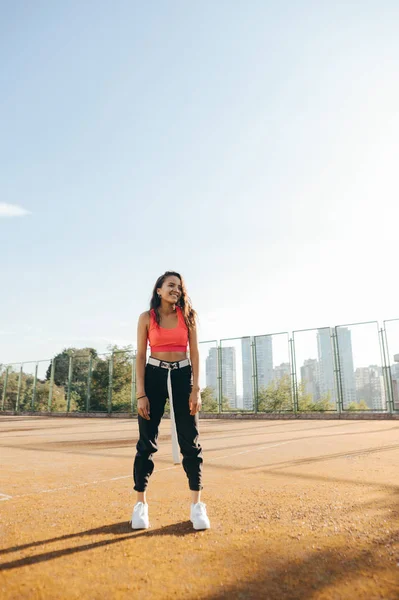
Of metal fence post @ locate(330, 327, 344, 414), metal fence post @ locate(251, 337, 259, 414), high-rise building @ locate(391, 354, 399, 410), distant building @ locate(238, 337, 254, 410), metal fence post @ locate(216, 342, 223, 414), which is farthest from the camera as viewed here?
metal fence post @ locate(216, 342, 223, 414)

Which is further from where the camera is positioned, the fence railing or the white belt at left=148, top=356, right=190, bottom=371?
the fence railing

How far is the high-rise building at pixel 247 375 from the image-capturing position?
59.4ft

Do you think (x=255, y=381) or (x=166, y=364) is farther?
(x=255, y=381)

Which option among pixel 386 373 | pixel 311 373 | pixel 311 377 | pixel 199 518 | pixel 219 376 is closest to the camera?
pixel 199 518

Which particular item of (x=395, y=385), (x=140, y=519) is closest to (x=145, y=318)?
(x=140, y=519)

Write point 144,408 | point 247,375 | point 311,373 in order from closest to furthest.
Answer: point 144,408 < point 311,373 < point 247,375

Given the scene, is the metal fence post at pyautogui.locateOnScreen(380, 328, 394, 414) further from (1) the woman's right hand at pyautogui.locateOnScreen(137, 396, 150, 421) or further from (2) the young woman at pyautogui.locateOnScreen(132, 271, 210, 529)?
(1) the woman's right hand at pyautogui.locateOnScreen(137, 396, 150, 421)

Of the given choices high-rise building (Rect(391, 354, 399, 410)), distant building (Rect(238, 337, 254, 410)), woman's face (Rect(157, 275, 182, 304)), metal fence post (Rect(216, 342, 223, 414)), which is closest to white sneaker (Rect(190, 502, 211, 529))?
woman's face (Rect(157, 275, 182, 304))

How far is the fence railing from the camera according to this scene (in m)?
15.1

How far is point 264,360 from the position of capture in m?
18.0

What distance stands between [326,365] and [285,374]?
1.65 metres

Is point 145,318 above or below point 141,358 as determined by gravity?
above

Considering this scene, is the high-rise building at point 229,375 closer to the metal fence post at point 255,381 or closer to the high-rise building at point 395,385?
the metal fence post at point 255,381

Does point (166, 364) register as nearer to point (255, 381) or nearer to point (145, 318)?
point (145, 318)
